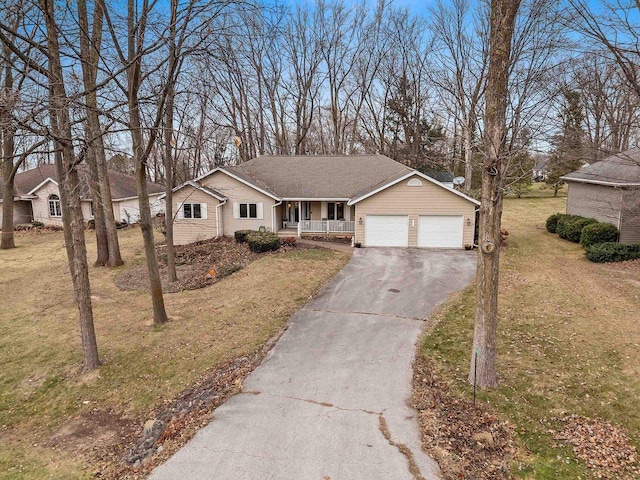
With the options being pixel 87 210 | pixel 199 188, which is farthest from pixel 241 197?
pixel 87 210

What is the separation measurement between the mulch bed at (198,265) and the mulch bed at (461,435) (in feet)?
33.4

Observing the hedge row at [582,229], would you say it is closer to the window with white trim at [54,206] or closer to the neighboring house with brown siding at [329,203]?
the neighboring house with brown siding at [329,203]

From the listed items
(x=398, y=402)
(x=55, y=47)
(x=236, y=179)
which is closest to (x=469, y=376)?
(x=398, y=402)

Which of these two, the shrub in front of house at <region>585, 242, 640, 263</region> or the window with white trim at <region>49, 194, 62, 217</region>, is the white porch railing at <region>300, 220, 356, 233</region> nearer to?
the shrub in front of house at <region>585, 242, 640, 263</region>

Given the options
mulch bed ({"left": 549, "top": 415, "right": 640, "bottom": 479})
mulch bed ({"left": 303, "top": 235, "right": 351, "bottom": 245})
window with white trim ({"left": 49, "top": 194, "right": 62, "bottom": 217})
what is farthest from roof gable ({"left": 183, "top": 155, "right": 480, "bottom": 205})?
mulch bed ({"left": 549, "top": 415, "right": 640, "bottom": 479})

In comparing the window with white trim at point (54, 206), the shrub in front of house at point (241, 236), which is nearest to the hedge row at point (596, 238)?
the shrub in front of house at point (241, 236)

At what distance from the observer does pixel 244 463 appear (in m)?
5.29

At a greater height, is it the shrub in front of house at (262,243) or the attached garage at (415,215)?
the attached garage at (415,215)

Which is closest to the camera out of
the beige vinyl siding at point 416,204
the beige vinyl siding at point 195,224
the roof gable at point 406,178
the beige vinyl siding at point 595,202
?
the beige vinyl siding at point 595,202

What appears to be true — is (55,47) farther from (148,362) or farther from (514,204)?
(514,204)

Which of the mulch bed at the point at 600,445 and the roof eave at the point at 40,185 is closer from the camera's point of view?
the mulch bed at the point at 600,445

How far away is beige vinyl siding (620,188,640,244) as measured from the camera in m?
16.9

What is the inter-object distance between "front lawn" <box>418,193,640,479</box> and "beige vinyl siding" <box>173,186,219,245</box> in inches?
583

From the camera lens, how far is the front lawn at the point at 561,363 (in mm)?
5469
